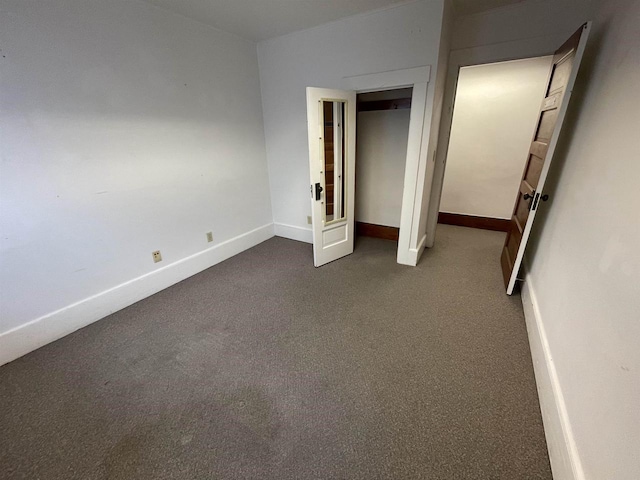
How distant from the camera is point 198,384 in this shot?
1.61 metres

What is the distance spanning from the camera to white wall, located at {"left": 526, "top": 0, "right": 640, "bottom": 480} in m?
0.89

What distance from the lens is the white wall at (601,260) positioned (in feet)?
2.93

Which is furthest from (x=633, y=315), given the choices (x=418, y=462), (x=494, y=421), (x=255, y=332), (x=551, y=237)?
(x=255, y=332)

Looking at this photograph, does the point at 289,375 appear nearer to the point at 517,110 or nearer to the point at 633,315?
the point at 633,315

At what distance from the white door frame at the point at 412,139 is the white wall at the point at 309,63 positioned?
68 mm

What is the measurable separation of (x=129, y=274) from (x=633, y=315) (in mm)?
3190

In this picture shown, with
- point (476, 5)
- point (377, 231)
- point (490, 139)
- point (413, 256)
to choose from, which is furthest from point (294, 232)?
point (490, 139)

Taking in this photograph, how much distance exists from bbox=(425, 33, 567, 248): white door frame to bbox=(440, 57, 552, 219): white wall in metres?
1.15

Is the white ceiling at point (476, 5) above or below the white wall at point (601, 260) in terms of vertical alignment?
above

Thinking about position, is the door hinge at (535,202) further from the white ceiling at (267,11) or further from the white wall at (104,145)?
the white wall at (104,145)

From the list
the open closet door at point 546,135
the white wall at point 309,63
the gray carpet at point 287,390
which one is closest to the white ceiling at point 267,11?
the white wall at point 309,63

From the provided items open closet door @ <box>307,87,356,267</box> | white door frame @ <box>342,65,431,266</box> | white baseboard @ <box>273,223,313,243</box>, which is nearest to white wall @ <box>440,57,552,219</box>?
white door frame @ <box>342,65,431,266</box>

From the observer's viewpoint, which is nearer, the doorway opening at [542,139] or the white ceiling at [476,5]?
the doorway opening at [542,139]

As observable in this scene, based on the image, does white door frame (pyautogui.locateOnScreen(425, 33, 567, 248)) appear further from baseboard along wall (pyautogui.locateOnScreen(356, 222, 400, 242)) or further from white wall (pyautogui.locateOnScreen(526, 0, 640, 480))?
baseboard along wall (pyautogui.locateOnScreen(356, 222, 400, 242))
